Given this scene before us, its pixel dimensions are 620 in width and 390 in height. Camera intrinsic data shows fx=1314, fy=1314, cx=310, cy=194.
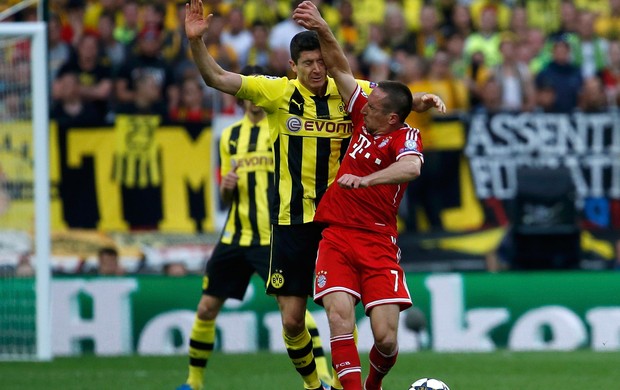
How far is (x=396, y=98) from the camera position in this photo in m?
8.16

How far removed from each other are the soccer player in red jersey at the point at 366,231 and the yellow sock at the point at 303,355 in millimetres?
668

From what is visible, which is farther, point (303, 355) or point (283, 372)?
point (283, 372)

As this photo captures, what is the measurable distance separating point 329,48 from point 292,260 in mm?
1420

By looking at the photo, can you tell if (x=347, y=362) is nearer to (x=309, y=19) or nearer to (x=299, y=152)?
(x=299, y=152)

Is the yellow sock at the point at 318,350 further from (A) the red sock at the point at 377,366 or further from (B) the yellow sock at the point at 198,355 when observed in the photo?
(A) the red sock at the point at 377,366

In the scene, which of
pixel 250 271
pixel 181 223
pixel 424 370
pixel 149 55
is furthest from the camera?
pixel 149 55

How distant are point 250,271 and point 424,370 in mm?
2138

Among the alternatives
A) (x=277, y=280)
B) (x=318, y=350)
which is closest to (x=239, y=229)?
(x=318, y=350)

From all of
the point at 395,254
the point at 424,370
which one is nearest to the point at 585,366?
the point at 424,370

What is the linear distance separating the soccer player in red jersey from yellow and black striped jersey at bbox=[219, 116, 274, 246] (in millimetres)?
2086

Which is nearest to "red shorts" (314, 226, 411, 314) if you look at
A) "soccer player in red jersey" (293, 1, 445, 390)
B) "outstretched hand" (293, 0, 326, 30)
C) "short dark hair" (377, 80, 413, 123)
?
"soccer player in red jersey" (293, 1, 445, 390)

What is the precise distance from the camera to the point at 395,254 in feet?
27.3

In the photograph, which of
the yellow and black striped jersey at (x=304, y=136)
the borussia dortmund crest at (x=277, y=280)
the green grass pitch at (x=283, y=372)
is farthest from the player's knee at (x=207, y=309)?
the yellow and black striped jersey at (x=304, y=136)

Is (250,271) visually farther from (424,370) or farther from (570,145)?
(570,145)
